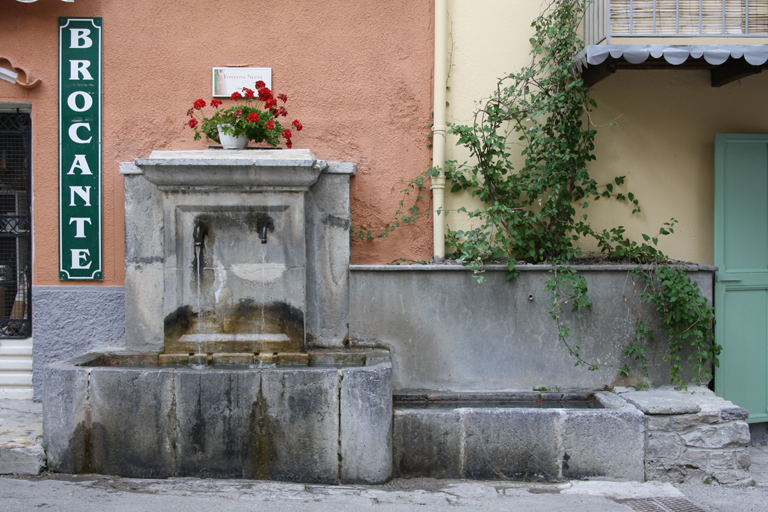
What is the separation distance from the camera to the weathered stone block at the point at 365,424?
3.66 m

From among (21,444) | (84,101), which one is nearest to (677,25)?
(84,101)

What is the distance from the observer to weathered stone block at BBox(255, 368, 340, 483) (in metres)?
3.67

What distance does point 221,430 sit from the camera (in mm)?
3664

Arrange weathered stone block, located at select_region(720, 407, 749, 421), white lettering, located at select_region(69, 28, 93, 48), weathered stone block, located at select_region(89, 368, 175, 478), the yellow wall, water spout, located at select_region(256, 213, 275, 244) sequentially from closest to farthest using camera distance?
weathered stone block, located at select_region(89, 368, 175, 478) < weathered stone block, located at select_region(720, 407, 749, 421) < water spout, located at select_region(256, 213, 275, 244) < white lettering, located at select_region(69, 28, 93, 48) < the yellow wall

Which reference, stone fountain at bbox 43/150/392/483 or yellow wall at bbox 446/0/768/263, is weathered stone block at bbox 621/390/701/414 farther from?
stone fountain at bbox 43/150/392/483

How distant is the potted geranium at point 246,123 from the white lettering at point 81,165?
37.9 inches

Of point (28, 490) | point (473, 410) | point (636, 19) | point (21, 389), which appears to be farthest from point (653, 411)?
point (21, 389)

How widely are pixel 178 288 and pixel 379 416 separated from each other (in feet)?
5.86

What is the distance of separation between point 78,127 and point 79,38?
0.72 metres

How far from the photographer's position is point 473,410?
3811 millimetres

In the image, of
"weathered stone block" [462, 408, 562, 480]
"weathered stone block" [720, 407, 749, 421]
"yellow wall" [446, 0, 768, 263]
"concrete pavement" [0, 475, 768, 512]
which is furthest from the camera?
"yellow wall" [446, 0, 768, 263]

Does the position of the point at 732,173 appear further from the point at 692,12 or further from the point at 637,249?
the point at 692,12

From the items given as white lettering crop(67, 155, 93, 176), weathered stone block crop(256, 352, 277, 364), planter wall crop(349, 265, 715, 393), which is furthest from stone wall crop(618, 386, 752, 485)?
white lettering crop(67, 155, 93, 176)

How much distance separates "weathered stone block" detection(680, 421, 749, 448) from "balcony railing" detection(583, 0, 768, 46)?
2.76 metres
